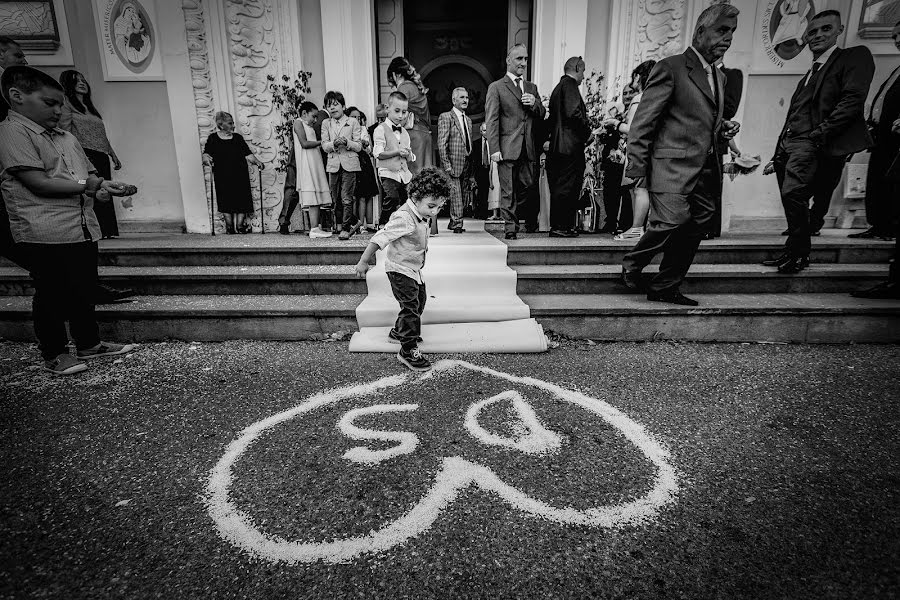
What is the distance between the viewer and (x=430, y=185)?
9.66 ft

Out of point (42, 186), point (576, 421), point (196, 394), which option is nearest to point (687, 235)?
point (576, 421)

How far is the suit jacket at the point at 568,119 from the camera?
17.2 ft

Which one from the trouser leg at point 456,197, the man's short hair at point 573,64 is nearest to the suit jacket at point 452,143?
the trouser leg at point 456,197

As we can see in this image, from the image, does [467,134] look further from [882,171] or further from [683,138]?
[882,171]

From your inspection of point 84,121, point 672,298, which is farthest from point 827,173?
point 84,121

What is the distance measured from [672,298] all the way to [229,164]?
5.97m

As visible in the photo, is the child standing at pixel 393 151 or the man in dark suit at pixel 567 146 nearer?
the child standing at pixel 393 151

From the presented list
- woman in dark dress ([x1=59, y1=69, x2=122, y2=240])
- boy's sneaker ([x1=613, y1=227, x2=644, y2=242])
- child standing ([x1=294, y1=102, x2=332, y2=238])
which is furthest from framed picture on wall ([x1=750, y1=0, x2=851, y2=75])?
woman in dark dress ([x1=59, y1=69, x2=122, y2=240])

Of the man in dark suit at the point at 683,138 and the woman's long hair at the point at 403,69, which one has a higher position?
the woman's long hair at the point at 403,69

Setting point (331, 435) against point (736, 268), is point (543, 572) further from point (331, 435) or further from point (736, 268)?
point (736, 268)

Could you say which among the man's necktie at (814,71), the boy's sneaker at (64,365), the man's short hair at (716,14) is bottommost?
the boy's sneaker at (64,365)

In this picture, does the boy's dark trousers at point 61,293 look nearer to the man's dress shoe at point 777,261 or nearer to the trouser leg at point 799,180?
the trouser leg at point 799,180

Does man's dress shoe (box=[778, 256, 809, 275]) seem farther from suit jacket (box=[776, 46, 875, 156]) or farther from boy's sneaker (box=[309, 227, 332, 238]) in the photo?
boy's sneaker (box=[309, 227, 332, 238])

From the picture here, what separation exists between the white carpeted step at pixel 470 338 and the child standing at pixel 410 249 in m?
0.24
